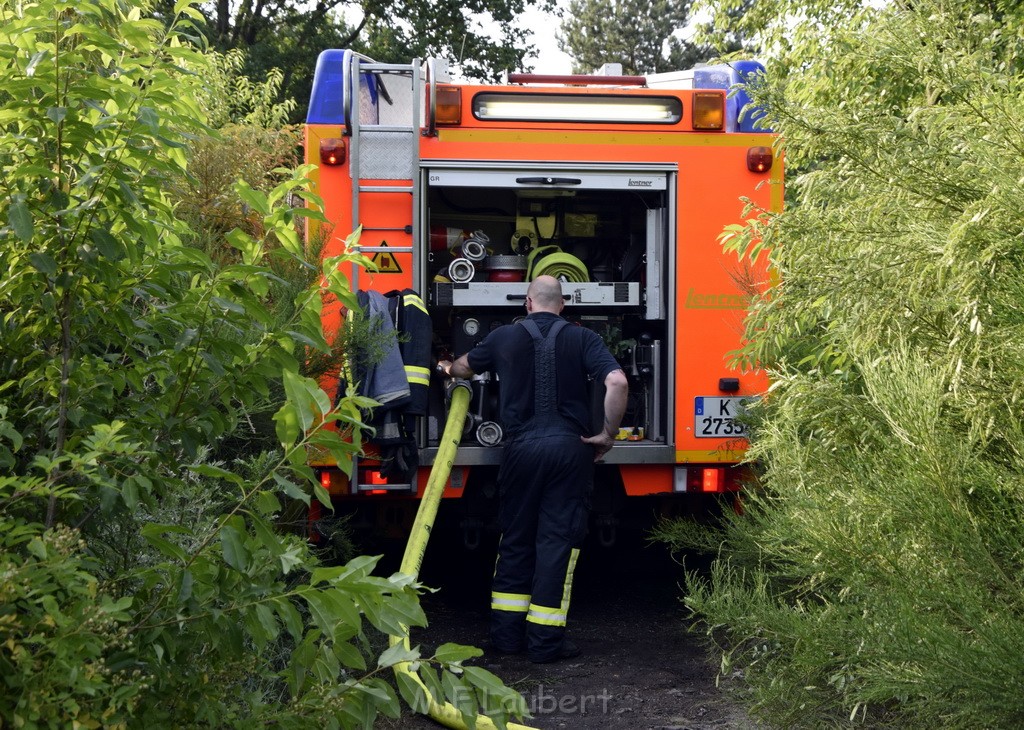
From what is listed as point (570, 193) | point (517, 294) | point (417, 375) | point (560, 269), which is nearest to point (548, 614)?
point (417, 375)

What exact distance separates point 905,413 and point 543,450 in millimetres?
2897

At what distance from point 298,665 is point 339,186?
12.6 ft

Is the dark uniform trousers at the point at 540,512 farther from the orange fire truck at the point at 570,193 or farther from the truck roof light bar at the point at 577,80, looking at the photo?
the truck roof light bar at the point at 577,80

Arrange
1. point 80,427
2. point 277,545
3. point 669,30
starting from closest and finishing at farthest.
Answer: point 277,545 → point 80,427 → point 669,30

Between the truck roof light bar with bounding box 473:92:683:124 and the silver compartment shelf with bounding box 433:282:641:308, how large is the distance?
2.99 feet

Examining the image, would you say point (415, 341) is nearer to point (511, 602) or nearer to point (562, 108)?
point (511, 602)

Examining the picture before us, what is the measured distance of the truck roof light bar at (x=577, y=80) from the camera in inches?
253

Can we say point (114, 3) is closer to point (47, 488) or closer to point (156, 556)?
point (47, 488)

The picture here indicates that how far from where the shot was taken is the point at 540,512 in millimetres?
5531

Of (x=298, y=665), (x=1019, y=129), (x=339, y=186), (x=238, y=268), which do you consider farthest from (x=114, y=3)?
(x=339, y=186)

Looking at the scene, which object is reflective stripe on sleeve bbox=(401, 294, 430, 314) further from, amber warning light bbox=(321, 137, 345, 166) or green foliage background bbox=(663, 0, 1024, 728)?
green foliage background bbox=(663, 0, 1024, 728)

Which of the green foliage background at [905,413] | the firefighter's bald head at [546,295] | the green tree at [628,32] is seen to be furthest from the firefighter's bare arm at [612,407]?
the green tree at [628,32]

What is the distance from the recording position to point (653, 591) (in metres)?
6.70

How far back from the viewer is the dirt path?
4500 mm
